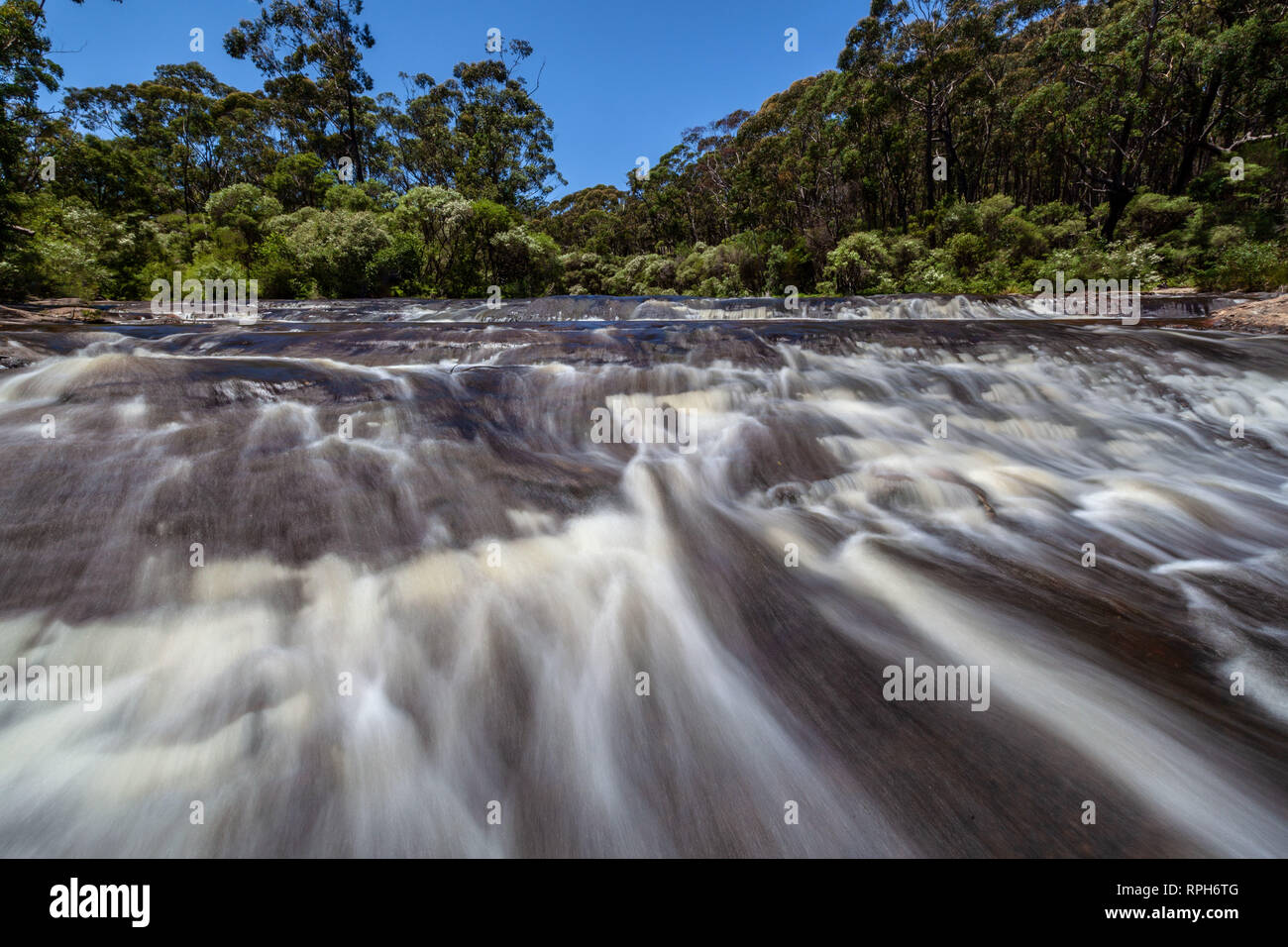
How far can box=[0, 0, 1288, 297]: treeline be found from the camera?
14156 mm

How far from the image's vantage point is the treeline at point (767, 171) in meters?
14.2

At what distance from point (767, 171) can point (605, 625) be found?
110ft

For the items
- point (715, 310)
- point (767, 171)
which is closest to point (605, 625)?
point (715, 310)

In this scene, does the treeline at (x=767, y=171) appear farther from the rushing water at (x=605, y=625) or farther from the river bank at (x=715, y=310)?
the rushing water at (x=605, y=625)

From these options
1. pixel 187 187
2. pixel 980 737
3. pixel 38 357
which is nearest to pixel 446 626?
pixel 980 737

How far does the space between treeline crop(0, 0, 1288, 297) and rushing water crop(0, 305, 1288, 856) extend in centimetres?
1257

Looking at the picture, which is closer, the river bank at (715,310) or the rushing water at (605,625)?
the rushing water at (605,625)

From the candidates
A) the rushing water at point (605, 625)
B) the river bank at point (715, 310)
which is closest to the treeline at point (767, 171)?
the river bank at point (715, 310)

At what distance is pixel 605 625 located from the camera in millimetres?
2301

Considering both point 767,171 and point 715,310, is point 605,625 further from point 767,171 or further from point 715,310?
point 767,171

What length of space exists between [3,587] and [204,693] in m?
1.20

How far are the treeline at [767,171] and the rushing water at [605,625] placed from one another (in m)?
12.6

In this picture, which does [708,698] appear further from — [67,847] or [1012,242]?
[1012,242]

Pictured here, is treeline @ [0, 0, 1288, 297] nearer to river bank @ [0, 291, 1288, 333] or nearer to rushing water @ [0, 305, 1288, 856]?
river bank @ [0, 291, 1288, 333]
